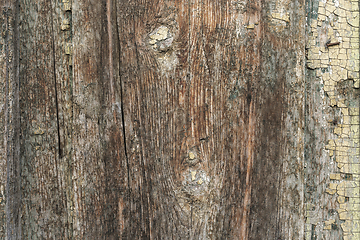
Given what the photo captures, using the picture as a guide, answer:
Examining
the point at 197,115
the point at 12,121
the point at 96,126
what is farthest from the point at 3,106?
the point at 197,115

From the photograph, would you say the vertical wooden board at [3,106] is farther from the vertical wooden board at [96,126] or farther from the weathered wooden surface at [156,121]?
the vertical wooden board at [96,126]

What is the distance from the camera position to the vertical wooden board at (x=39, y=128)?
1.21 meters

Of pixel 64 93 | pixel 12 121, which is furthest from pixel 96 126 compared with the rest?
pixel 12 121

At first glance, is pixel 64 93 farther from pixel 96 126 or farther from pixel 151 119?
pixel 151 119

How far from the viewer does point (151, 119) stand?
116 centimetres

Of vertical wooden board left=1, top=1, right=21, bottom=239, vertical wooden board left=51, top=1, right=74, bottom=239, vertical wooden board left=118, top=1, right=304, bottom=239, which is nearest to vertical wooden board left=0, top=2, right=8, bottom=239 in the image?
vertical wooden board left=1, top=1, right=21, bottom=239

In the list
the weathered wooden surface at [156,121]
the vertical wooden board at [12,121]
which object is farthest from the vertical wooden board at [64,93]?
the vertical wooden board at [12,121]

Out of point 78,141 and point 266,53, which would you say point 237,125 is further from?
point 78,141

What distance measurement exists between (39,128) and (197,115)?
68cm

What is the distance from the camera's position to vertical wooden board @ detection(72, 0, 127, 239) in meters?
1.16

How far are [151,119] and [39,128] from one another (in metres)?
0.49

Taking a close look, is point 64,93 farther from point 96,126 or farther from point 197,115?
point 197,115

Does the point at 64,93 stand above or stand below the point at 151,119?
above

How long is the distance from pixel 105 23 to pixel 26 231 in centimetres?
95
